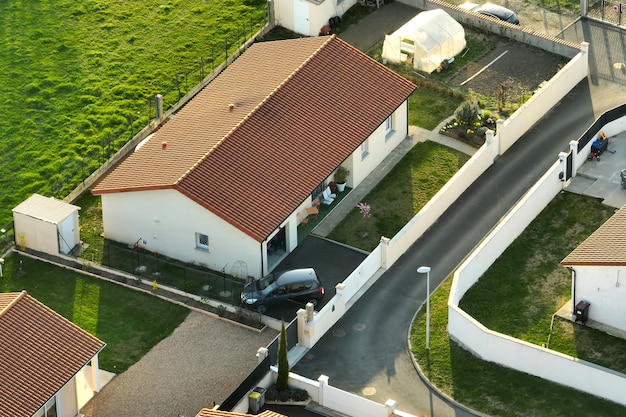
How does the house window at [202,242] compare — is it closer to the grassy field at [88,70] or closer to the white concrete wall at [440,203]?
the white concrete wall at [440,203]

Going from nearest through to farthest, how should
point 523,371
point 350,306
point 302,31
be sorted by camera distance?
point 523,371 → point 350,306 → point 302,31

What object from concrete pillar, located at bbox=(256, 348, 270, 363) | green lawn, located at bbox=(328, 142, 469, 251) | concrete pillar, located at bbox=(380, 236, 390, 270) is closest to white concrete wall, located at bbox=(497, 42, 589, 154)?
green lawn, located at bbox=(328, 142, 469, 251)

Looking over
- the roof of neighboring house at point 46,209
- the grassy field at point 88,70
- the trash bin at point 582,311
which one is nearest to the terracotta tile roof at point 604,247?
the trash bin at point 582,311

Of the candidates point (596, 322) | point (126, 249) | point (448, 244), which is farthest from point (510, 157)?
point (126, 249)

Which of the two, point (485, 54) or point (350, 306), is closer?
point (350, 306)

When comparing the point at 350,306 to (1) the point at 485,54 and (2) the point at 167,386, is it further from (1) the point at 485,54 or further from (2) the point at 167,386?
(1) the point at 485,54
